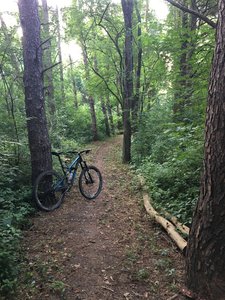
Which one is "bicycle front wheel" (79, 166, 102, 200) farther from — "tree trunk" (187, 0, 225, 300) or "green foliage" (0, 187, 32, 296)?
"tree trunk" (187, 0, 225, 300)

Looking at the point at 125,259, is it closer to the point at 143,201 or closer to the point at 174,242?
the point at 174,242

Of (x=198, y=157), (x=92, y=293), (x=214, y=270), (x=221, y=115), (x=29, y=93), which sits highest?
(x=29, y=93)

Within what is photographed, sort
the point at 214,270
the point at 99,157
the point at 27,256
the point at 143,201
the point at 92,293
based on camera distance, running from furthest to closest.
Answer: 1. the point at 99,157
2. the point at 143,201
3. the point at 27,256
4. the point at 92,293
5. the point at 214,270

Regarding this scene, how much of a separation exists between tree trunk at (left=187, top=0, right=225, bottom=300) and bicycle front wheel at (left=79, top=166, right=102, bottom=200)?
3.73 meters

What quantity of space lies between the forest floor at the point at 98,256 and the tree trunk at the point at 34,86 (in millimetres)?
1327

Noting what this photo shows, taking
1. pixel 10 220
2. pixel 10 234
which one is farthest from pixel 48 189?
pixel 10 234

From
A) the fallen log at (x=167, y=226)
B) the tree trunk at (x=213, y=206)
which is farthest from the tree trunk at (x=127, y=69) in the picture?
the tree trunk at (x=213, y=206)

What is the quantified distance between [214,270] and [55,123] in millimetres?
8591

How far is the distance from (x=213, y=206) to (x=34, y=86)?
14.2 feet

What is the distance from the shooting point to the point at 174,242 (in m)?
4.06

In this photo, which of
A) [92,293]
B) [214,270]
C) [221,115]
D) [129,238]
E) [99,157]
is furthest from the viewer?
[99,157]

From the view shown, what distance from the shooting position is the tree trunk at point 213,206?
2.53 meters

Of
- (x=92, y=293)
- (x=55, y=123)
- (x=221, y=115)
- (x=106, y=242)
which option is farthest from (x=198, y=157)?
(x=55, y=123)

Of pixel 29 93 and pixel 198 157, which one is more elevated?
pixel 29 93
